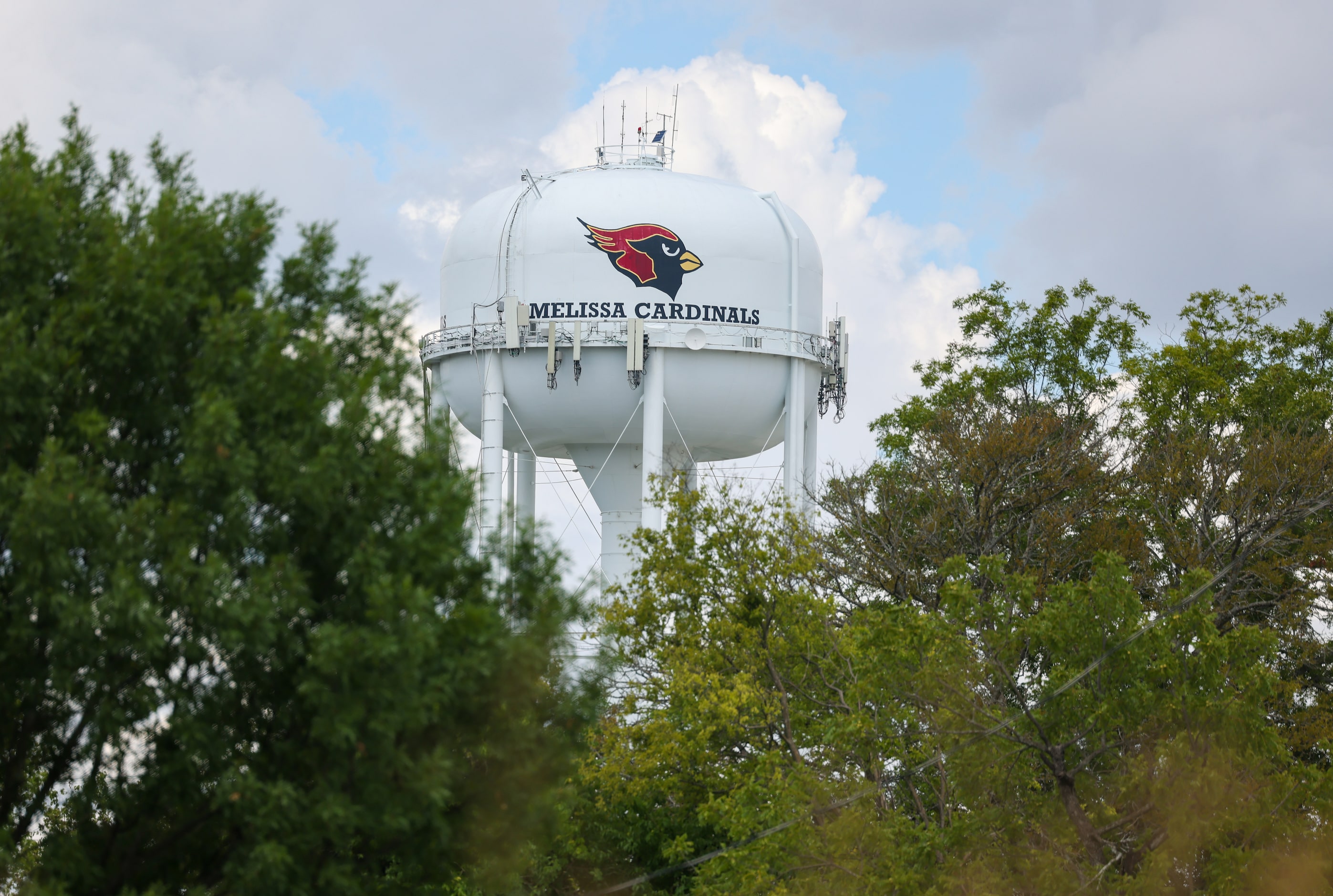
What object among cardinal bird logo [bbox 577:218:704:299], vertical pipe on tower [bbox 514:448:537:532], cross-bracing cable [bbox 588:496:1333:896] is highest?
cardinal bird logo [bbox 577:218:704:299]

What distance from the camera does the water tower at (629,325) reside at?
3431cm

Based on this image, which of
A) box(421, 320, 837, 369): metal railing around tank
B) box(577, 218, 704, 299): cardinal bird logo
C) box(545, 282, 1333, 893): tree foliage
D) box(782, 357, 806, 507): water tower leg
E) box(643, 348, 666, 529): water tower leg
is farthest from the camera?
box(782, 357, 806, 507): water tower leg

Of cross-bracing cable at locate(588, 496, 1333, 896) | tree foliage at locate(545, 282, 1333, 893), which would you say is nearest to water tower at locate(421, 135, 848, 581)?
tree foliage at locate(545, 282, 1333, 893)

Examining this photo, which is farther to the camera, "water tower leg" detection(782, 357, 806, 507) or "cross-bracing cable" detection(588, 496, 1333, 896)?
"water tower leg" detection(782, 357, 806, 507)

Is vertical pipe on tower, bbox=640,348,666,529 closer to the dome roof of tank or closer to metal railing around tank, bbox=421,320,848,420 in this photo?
metal railing around tank, bbox=421,320,848,420

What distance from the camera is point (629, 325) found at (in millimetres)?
33844

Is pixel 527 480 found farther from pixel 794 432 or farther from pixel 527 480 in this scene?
pixel 794 432

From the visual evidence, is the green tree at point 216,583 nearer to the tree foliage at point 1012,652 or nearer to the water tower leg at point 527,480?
the tree foliage at point 1012,652

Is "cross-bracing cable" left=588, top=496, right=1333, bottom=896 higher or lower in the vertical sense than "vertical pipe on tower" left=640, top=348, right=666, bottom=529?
lower

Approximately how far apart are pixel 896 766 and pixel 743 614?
10.5ft

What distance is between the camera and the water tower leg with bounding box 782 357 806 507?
35188mm

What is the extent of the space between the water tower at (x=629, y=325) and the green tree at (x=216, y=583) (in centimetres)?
1779

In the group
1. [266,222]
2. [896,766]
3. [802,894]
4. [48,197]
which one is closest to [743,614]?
[896,766]

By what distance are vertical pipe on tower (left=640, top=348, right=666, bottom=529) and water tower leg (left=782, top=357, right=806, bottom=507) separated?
2.72 metres
